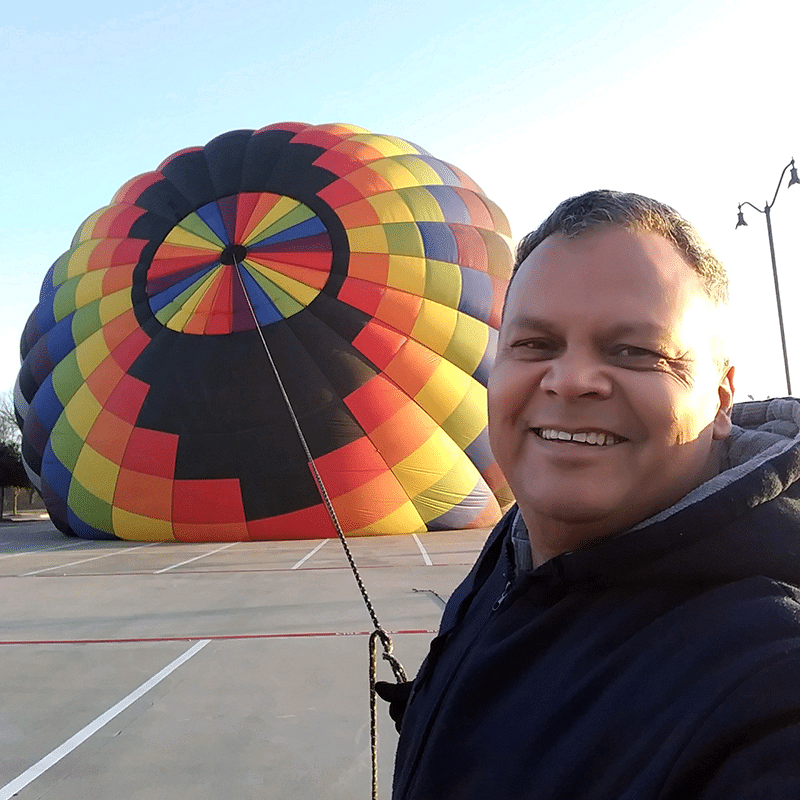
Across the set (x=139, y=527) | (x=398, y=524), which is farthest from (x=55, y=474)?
(x=398, y=524)

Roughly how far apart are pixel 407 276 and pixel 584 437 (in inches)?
456

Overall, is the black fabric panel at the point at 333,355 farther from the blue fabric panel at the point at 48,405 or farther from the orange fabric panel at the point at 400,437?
the blue fabric panel at the point at 48,405

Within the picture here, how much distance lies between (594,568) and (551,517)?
13cm

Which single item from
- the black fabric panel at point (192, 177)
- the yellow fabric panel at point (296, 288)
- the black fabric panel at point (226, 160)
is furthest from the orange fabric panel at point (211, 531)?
the black fabric panel at point (226, 160)

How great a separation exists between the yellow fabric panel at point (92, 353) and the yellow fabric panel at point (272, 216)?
3.44 metres

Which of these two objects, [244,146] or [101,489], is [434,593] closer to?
[101,489]

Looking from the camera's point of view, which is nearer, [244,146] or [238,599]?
[238,599]

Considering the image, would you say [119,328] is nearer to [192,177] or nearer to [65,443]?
[65,443]

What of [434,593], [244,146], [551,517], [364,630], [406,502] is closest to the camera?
[551,517]

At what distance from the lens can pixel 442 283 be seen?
40.7 ft

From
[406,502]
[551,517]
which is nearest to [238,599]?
[406,502]

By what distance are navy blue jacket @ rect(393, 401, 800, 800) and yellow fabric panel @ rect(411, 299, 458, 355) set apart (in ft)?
36.7

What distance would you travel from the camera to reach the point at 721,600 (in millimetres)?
801

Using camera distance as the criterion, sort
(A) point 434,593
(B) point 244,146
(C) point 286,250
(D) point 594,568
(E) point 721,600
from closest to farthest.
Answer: (E) point 721,600
(D) point 594,568
(A) point 434,593
(C) point 286,250
(B) point 244,146
